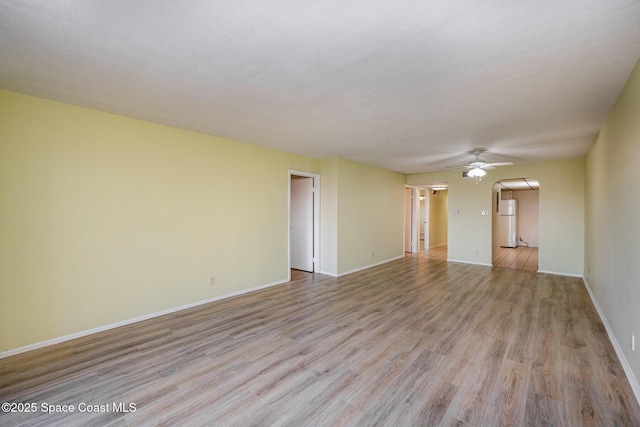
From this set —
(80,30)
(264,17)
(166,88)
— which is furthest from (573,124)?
(80,30)

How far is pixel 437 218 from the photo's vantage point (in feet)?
35.1

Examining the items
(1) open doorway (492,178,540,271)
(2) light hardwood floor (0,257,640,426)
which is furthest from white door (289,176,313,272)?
(1) open doorway (492,178,540,271)

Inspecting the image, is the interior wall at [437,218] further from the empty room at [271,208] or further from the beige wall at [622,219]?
the beige wall at [622,219]

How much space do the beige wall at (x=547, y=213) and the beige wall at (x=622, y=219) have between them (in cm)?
247

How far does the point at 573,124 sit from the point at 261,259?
4.82 meters

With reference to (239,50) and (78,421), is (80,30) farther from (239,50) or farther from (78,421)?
(78,421)

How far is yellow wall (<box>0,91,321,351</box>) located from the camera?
2635mm

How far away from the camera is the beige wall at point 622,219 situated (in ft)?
6.87

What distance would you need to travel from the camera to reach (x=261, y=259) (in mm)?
4781

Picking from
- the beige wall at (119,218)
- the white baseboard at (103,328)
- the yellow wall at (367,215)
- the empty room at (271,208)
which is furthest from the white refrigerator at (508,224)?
the white baseboard at (103,328)

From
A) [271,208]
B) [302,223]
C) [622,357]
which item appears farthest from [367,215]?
[622,357]

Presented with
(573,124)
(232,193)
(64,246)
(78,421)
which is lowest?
(78,421)

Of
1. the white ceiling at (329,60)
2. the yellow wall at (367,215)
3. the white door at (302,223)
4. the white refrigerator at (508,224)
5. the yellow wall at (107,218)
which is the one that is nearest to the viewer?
the white ceiling at (329,60)

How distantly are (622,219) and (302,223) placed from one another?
15.7 ft
